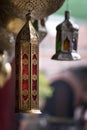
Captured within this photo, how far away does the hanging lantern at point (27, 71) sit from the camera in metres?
0.77

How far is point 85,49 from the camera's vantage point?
4.66 meters

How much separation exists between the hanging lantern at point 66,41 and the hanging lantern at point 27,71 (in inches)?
4.9

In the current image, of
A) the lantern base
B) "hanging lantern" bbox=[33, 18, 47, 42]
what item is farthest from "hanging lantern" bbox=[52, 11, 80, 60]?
"hanging lantern" bbox=[33, 18, 47, 42]

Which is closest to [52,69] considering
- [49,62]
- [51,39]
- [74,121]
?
[49,62]

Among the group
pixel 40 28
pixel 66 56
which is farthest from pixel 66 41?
pixel 40 28

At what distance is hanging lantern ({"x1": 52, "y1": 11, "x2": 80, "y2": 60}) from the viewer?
2.95 ft

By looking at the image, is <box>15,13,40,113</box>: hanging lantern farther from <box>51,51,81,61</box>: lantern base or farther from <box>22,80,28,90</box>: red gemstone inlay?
<box>51,51,81,61</box>: lantern base

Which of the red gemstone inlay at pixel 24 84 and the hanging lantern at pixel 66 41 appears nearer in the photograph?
the red gemstone inlay at pixel 24 84

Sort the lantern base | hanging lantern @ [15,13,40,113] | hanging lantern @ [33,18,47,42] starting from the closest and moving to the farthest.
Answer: hanging lantern @ [15,13,40,113], the lantern base, hanging lantern @ [33,18,47,42]

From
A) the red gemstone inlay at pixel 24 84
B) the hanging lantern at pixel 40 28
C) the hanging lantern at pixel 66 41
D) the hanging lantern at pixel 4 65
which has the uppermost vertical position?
the hanging lantern at pixel 40 28

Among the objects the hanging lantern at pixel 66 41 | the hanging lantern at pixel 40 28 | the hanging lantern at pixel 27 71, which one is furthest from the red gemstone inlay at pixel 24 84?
the hanging lantern at pixel 40 28

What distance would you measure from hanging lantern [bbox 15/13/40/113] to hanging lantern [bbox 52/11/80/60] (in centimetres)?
12

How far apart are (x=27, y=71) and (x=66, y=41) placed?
6.5 inches

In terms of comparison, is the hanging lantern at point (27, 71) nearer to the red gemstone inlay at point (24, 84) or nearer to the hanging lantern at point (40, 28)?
the red gemstone inlay at point (24, 84)
